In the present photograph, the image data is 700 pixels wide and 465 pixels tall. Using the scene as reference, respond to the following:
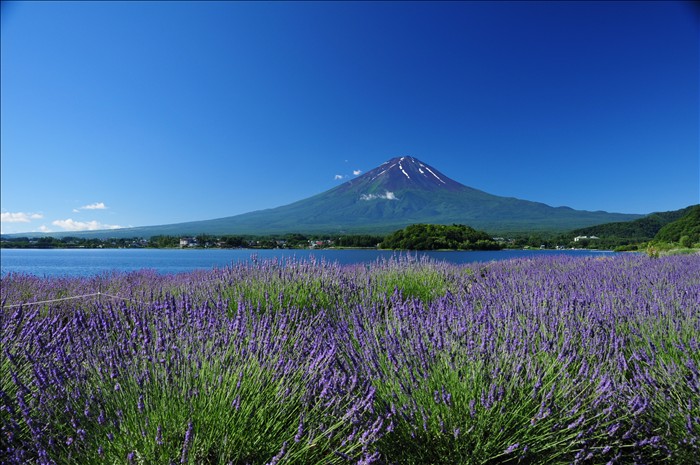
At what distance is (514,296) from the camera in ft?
9.59

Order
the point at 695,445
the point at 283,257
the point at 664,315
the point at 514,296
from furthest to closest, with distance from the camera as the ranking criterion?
the point at 283,257, the point at 514,296, the point at 664,315, the point at 695,445

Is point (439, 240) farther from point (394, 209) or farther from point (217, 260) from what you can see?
point (394, 209)

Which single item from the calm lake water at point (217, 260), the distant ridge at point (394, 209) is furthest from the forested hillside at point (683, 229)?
the distant ridge at point (394, 209)

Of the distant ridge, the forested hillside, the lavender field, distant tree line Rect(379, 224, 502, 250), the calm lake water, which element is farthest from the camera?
the distant ridge

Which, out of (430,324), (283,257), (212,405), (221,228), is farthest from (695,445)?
(221,228)

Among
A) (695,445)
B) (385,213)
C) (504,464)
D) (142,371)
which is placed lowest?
(504,464)

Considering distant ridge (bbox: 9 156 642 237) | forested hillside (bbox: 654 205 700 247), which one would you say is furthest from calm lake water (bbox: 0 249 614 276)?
distant ridge (bbox: 9 156 642 237)

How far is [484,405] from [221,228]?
339 ft

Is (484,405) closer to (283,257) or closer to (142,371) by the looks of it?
(142,371)

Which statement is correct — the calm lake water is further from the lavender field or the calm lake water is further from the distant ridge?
the distant ridge

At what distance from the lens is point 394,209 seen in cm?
10994

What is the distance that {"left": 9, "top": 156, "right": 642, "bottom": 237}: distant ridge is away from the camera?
321ft

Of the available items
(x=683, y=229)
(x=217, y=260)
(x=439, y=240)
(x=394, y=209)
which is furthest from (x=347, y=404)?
(x=394, y=209)

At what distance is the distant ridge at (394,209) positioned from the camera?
97750mm
